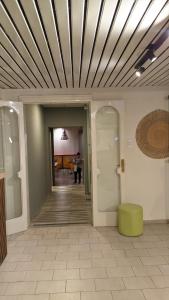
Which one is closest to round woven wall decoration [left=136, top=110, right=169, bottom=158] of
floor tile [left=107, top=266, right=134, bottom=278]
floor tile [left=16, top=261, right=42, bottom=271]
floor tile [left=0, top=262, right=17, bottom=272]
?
floor tile [left=107, top=266, right=134, bottom=278]

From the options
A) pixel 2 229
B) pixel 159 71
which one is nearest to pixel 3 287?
pixel 2 229

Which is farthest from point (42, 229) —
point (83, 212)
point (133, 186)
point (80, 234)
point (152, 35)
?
point (152, 35)

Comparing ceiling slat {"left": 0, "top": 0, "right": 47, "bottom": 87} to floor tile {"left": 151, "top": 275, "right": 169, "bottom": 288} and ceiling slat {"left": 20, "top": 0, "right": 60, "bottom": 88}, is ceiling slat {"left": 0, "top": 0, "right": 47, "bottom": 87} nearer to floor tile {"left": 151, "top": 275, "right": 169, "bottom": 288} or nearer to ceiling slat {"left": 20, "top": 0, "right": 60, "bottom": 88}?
ceiling slat {"left": 20, "top": 0, "right": 60, "bottom": 88}

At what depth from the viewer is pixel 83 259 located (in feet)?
9.91

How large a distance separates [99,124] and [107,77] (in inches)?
38.7

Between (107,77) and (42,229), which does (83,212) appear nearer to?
(42,229)

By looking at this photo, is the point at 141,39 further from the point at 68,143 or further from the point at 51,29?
the point at 68,143

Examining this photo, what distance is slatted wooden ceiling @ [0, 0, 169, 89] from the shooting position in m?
1.63

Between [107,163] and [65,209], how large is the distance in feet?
6.00

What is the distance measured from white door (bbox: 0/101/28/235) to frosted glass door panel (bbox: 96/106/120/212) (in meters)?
1.34

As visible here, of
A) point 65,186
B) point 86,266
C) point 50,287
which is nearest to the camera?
point 50,287

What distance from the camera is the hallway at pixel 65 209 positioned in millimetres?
4547

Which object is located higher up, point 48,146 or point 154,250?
point 48,146

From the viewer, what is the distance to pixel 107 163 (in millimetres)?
4242
